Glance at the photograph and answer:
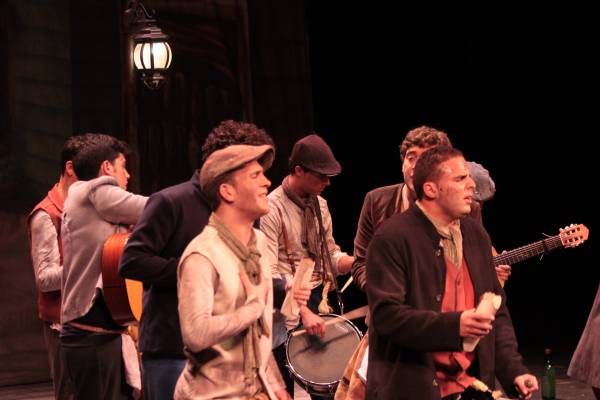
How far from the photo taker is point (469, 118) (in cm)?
1427

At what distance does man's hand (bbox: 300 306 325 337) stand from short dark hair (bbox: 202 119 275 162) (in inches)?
59.7

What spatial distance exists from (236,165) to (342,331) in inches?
109

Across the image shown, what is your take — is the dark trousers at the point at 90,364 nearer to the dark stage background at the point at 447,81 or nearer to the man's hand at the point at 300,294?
the man's hand at the point at 300,294

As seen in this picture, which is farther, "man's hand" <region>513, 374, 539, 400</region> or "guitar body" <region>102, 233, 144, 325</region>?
"guitar body" <region>102, 233, 144, 325</region>

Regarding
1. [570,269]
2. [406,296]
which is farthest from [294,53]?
[406,296]

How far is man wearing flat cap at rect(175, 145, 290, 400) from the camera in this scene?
184 inches

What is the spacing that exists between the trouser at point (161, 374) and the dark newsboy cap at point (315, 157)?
1865 millimetres

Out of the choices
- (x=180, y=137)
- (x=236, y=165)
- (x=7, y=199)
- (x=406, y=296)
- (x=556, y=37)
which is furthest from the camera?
(x=556, y=37)

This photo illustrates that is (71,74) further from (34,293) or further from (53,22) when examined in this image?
(34,293)

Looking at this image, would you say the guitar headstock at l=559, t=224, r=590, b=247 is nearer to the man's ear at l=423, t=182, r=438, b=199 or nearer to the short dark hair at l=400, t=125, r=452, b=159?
the short dark hair at l=400, t=125, r=452, b=159

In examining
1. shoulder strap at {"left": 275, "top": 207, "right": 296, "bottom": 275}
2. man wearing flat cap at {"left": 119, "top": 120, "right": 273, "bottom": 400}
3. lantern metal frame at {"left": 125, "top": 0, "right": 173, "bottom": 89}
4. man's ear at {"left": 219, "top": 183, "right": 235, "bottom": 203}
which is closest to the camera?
man's ear at {"left": 219, "top": 183, "right": 235, "bottom": 203}

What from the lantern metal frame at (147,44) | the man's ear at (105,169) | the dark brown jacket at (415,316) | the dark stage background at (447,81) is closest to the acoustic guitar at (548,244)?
the dark brown jacket at (415,316)

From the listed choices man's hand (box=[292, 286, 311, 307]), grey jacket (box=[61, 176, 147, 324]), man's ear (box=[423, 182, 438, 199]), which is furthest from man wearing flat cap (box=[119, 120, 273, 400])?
grey jacket (box=[61, 176, 147, 324])

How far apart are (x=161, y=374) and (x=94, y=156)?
1525 millimetres
